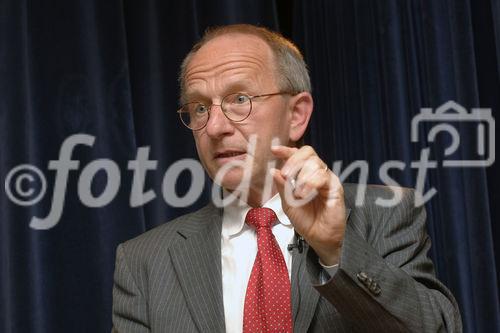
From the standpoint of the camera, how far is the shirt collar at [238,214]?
72.5 inches

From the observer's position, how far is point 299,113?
6.38 ft

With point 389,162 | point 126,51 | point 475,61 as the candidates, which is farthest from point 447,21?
point 126,51

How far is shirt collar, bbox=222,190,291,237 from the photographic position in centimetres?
184

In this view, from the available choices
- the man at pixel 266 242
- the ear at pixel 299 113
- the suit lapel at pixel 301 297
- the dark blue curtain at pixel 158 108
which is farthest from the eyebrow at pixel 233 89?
the dark blue curtain at pixel 158 108

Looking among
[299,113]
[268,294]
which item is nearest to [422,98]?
[299,113]

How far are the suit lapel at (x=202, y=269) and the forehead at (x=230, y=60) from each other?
38 centimetres

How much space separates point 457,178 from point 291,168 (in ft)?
3.49

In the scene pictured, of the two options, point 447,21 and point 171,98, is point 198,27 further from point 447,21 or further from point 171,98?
point 447,21

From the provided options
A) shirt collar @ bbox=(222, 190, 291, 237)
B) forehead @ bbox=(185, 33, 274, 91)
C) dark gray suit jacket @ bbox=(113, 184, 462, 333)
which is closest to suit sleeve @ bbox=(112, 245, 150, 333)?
dark gray suit jacket @ bbox=(113, 184, 462, 333)

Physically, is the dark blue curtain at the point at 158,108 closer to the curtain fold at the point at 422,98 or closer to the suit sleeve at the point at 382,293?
the curtain fold at the point at 422,98

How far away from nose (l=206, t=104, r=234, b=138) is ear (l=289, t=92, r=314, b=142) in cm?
23

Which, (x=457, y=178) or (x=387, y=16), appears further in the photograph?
(x=387, y=16)

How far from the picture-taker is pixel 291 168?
1.42 metres

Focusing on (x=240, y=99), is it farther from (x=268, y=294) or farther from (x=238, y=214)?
(x=268, y=294)
